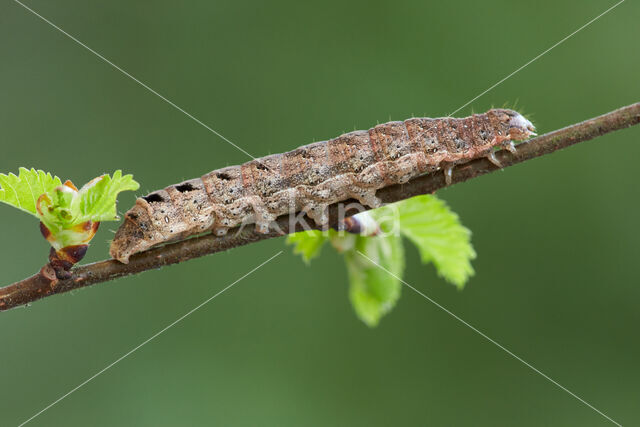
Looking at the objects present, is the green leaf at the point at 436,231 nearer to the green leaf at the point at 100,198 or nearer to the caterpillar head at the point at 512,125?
the caterpillar head at the point at 512,125

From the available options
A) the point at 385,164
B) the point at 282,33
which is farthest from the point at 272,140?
the point at 385,164

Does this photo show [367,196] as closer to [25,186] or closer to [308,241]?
[308,241]

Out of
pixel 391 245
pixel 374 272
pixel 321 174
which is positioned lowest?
pixel 374 272

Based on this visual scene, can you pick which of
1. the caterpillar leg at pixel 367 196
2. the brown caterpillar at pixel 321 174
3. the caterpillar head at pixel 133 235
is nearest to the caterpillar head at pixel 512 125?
the brown caterpillar at pixel 321 174

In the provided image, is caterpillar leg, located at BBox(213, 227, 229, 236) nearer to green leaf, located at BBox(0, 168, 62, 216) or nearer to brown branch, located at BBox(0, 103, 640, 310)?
brown branch, located at BBox(0, 103, 640, 310)

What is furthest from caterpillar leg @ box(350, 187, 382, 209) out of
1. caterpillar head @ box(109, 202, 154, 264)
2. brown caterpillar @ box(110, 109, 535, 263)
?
caterpillar head @ box(109, 202, 154, 264)

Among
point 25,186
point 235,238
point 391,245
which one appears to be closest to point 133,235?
point 235,238
